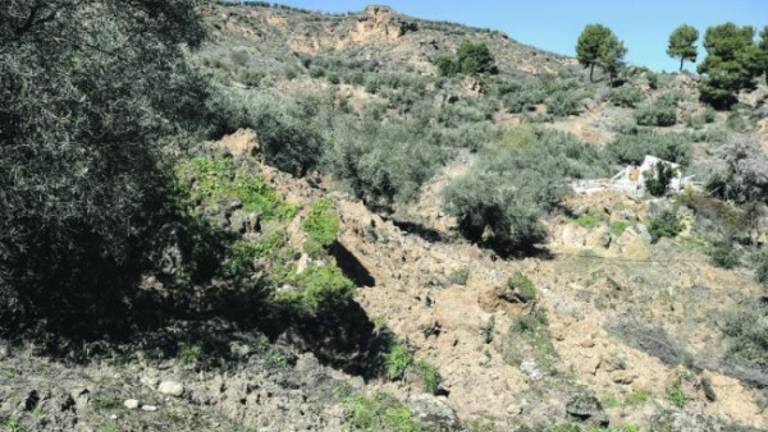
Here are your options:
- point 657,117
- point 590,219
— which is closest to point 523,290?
point 590,219

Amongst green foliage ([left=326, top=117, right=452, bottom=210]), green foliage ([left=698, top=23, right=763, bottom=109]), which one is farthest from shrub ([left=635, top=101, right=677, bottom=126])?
green foliage ([left=326, top=117, right=452, bottom=210])

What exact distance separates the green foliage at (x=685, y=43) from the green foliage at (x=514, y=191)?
28490 millimetres

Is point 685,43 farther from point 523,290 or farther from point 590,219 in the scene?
point 523,290

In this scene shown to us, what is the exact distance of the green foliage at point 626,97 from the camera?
49781mm

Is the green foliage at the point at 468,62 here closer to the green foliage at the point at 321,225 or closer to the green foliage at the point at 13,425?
the green foliage at the point at 321,225

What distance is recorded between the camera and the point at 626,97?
49875 millimetres

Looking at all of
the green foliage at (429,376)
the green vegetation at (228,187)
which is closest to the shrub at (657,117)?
the green vegetation at (228,187)

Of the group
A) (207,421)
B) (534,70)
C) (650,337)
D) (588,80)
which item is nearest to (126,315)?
(207,421)

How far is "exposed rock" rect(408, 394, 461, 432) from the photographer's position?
8.46 meters

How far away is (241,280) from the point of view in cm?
1112

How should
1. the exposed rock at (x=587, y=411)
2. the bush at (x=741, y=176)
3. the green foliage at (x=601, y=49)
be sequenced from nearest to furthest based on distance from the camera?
the exposed rock at (x=587, y=411)
the bush at (x=741, y=176)
the green foliage at (x=601, y=49)

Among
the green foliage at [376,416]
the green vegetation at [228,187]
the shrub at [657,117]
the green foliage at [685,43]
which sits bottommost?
the green foliage at [376,416]

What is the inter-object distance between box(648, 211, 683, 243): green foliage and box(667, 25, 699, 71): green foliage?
40294 mm

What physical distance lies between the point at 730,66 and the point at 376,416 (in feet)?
167
